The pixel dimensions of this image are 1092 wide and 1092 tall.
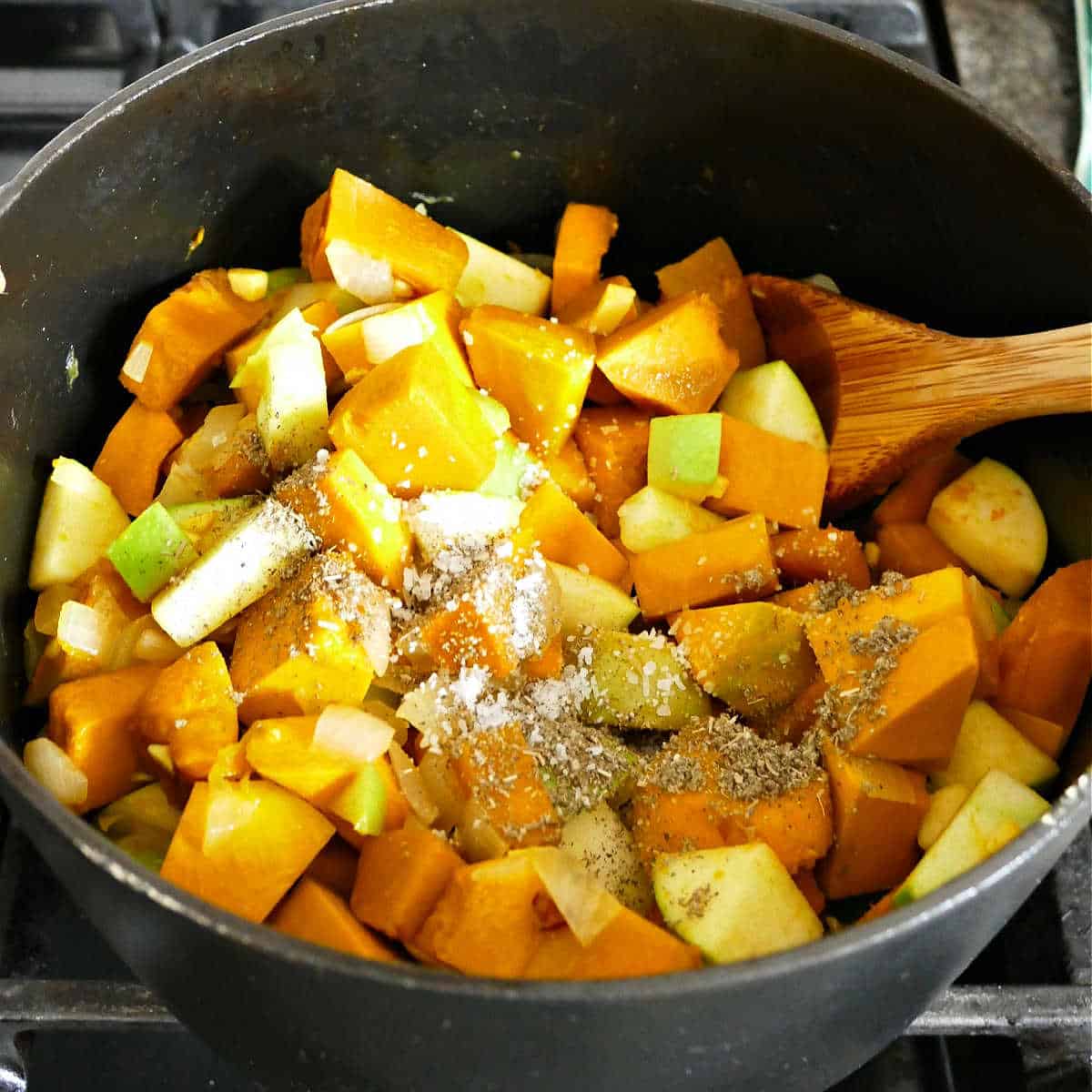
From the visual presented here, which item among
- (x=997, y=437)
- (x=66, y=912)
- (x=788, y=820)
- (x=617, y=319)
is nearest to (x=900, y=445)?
(x=997, y=437)

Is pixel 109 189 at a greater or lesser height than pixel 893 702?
greater

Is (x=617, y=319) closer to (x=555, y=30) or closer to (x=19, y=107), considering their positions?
(x=555, y=30)

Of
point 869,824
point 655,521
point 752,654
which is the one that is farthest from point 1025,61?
point 869,824

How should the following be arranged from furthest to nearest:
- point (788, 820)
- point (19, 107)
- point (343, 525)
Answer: point (19, 107) → point (343, 525) → point (788, 820)

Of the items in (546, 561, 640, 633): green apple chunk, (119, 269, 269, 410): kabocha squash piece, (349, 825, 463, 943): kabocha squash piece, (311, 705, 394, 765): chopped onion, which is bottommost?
(546, 561, 640, 633): green apple chunk

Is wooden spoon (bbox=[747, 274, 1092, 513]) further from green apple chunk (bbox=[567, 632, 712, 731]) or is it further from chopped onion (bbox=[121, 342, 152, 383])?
chopped onion (bbox=[121, 342, 152, 383])

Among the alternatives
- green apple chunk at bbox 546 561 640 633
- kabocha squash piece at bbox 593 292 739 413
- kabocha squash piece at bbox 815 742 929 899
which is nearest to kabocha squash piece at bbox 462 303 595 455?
kabocha squash piece at bbox 593 292 739 413

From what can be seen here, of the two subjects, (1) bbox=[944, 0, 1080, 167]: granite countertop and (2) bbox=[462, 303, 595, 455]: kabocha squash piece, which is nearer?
(2) bbox=[462, 303, 595, 455]: kabocha squash piece

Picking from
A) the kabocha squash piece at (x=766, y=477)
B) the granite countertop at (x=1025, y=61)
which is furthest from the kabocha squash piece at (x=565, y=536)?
the granite countertop at (x=1025, y=61)
